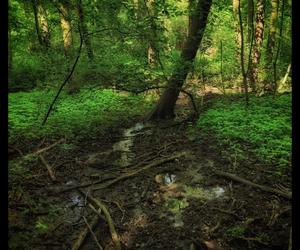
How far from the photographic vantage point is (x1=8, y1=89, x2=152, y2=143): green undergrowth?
35.8 feet

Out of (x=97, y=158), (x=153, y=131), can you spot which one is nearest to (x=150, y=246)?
(x=97, y=158)

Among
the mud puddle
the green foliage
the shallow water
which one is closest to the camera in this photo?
the green foliage

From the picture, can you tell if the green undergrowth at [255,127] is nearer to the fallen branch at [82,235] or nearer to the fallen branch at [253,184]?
the fallen branch at [253,184]

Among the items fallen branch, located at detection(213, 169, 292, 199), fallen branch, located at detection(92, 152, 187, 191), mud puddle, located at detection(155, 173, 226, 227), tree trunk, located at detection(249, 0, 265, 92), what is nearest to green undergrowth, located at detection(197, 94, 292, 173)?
fallen branch, located at detection(213, 169, 292, 199)

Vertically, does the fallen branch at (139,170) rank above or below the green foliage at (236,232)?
above

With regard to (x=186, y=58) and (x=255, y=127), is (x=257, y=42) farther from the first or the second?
(x=255, y=127)

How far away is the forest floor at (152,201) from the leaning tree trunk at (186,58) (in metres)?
3.02

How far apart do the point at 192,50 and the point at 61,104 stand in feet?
19.7

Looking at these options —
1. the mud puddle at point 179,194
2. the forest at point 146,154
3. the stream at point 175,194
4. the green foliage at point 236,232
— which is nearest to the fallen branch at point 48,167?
the forest at point 146,154

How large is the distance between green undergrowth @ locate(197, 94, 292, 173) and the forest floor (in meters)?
0.49

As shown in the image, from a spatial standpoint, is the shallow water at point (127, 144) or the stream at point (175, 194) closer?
the stream at point (175, 194)

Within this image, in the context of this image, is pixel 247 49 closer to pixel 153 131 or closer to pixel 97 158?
pixel 153 131

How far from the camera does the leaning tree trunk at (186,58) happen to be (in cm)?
1163

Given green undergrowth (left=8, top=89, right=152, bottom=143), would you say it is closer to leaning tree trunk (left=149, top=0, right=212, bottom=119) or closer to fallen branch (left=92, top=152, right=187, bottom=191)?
leaning tree trunk (left=149, top=0, right=212, bottom=119)
